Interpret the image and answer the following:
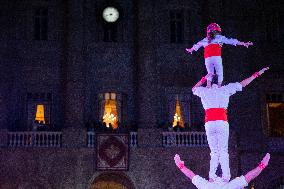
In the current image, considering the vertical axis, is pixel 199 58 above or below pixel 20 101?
above

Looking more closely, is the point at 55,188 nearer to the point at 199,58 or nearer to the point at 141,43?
the point at 141,43

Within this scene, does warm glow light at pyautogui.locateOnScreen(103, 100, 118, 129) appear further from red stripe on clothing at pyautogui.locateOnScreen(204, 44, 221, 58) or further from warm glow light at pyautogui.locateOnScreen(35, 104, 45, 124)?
red stripe on clothing at pyautogui.locateOnScreen(204, 44, 221, 58)

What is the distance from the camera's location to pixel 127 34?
27.2m

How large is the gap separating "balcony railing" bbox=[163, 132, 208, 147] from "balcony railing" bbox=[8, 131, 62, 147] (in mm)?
5225

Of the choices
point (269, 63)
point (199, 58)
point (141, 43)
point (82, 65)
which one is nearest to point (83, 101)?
point (82, 65)

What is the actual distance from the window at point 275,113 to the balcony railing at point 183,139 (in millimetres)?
4403

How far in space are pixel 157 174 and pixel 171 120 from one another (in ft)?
11.0

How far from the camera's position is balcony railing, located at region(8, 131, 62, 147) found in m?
24.3

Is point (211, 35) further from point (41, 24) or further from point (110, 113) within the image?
point (41, 24)

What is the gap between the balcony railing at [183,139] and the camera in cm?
2481

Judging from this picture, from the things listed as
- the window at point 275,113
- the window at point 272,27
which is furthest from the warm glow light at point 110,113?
the window at point 272,27

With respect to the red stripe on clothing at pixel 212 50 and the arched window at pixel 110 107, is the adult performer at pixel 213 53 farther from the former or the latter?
the arched window at pixel 110 107

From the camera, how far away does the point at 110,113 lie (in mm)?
26469

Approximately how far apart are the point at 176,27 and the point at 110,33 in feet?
11.9
